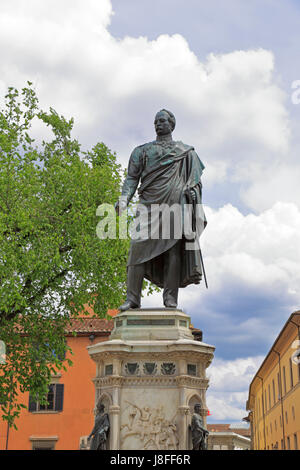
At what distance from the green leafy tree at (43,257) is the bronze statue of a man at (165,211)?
25.9ft

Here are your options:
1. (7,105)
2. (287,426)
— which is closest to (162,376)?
(7,105)

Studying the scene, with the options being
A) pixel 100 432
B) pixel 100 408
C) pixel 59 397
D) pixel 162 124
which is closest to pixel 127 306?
pixel 100 408

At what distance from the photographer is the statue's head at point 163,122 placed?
27.7 feet

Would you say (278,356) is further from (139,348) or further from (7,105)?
(139,348)

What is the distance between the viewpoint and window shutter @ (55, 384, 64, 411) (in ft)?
111

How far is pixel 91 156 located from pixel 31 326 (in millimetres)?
7493

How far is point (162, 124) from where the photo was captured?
843cm

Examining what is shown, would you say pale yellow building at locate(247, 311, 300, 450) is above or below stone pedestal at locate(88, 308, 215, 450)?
above

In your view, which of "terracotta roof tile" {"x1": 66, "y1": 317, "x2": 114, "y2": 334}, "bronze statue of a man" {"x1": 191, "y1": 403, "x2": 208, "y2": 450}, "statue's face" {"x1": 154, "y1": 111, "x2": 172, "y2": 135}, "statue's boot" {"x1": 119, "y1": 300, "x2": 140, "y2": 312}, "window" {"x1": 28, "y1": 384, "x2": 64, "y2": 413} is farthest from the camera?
"terracotta roof tile" {"x1": 66, "y1": 317, "x2": 114, "y2": 334}

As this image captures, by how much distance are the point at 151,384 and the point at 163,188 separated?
2.68 m

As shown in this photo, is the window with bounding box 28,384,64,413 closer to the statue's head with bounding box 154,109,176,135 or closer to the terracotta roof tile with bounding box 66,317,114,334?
the terracotta roof tile with bounding box 66,317,114,334

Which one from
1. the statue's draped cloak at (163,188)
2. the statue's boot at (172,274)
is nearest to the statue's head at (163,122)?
the statue's draped cloak at (163,188)

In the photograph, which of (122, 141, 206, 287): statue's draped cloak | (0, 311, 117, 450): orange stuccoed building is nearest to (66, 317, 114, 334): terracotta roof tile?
(0, 311, 117, 450): orange stuccoed building
